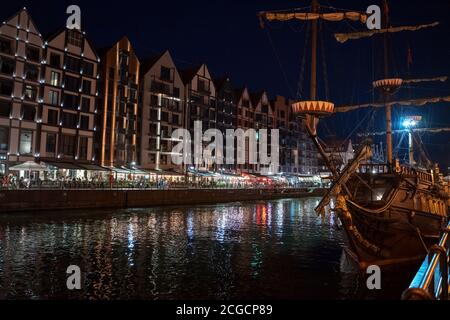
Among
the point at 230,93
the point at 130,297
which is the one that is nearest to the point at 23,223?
the point at 130,297

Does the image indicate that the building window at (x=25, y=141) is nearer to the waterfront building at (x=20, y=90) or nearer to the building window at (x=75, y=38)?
the waterfront building at (x=20, y=90)

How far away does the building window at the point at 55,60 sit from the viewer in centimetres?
6034

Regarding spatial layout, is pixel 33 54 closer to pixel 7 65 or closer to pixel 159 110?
pixel 7 65

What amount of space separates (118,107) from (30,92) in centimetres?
1671

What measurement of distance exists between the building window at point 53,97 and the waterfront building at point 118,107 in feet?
29.3

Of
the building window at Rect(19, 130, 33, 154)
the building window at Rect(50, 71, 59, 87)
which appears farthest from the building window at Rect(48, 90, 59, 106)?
the building window at Rect(19, 130, 33, 154)

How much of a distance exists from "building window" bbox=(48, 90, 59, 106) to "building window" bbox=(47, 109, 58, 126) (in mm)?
1182

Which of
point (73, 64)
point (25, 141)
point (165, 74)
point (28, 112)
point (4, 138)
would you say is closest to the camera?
point (4, 138)

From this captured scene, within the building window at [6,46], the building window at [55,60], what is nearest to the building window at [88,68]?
the building window at [55,60]

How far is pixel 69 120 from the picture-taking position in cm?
6300

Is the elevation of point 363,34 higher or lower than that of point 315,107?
higher

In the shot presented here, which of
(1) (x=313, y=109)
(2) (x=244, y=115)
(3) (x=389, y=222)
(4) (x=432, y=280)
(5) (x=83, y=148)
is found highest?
(2) (x=244, y=115)

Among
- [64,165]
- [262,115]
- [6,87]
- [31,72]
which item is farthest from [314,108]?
[262,115]
